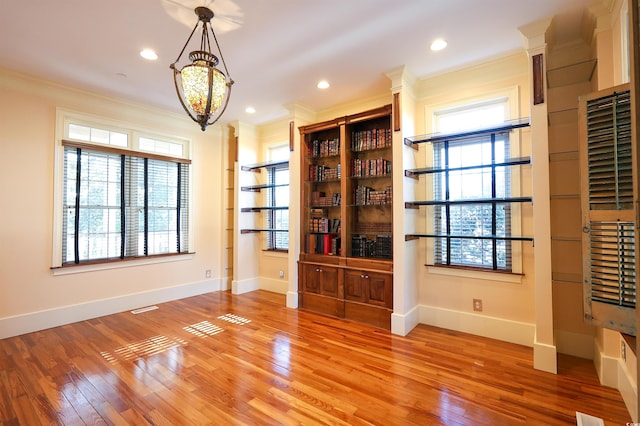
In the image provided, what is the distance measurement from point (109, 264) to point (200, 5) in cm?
356

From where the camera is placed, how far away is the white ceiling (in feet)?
7.84

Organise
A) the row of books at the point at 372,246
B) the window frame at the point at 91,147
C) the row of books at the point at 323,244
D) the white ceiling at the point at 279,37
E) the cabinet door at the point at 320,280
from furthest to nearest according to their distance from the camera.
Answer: the row of books at the point at 323,244
the cabinet door at the point at 320,280
the row of books at the point at 372,246
the window frame at the point at 91,147
the white ceiling at the point at 279,37

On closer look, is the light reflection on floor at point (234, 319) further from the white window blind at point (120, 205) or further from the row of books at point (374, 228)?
the row of books at point (374, 228)

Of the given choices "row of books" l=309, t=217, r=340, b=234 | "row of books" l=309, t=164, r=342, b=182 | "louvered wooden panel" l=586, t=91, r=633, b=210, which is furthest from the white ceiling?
"row of books" l=309, t=217, r=340, b=234

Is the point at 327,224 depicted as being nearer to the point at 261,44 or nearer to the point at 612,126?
the point at 261,44

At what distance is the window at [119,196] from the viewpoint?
153 inches

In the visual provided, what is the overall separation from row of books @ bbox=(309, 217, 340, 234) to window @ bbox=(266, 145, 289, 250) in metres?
0.85

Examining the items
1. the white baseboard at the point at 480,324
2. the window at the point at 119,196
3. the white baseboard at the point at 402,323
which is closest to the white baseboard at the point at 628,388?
the white baseboard at the point at 480,324

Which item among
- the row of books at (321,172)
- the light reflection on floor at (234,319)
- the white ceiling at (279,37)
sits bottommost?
the light reflection on floor at (234,319)

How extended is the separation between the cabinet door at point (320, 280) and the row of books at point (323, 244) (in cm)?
23

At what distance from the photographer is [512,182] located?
10.4ft

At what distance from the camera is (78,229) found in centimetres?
392

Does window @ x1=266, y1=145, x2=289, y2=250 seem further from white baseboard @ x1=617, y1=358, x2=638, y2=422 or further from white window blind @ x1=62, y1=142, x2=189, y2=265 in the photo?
white baseboard @ x1=617, y1=358, x2=638, y2=422

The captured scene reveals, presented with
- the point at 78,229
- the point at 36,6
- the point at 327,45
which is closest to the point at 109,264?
the point at 78,229
